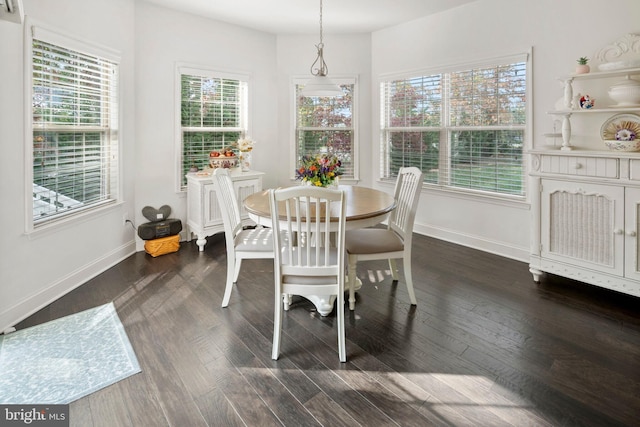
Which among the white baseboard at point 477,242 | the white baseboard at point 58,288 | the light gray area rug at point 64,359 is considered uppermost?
the white baseboard at point 477,242

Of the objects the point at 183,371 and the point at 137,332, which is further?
the point at 137,332

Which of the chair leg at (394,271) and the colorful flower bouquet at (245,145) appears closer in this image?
the chair leg at (394,271)

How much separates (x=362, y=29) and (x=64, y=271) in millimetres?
4494

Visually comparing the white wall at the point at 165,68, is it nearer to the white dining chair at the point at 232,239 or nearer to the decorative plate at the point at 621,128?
the white dining chair at the point at 232,239

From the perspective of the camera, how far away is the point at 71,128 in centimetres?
333

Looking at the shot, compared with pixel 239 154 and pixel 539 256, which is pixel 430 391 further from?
pixel 239 154

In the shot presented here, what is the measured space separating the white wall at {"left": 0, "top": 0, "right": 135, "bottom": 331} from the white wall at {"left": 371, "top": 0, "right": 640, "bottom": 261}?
127 inches

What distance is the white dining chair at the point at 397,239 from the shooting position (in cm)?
278

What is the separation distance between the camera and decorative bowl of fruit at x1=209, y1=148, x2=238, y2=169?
15.5 ft

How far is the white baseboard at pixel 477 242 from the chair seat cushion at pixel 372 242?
5.91ft

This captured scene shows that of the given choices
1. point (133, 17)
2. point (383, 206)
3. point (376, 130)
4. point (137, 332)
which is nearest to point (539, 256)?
point (383, 206)

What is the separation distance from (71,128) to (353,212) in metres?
2.63

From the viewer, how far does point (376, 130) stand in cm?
542

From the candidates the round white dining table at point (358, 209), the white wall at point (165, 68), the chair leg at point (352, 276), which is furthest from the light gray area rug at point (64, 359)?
the white wall at point (165, 68)
